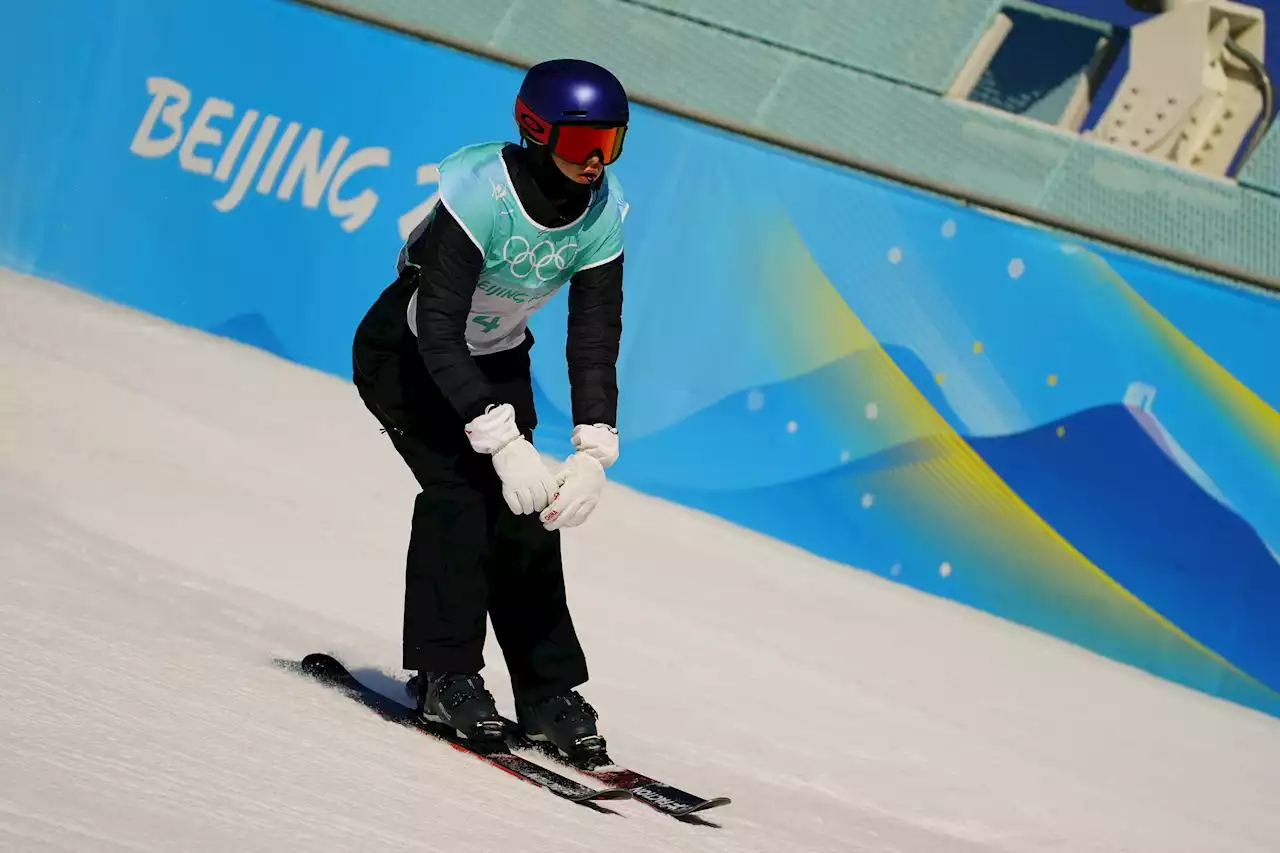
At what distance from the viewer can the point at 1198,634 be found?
24.2 ft

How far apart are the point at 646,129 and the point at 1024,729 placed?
4101 mm

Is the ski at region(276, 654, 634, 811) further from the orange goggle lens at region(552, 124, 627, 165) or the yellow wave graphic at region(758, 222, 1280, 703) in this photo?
the yellow wave graphic at region(758, 222, 1280, 703)

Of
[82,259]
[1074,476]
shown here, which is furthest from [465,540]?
[82,259]

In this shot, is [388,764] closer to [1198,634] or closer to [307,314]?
[1198,634]

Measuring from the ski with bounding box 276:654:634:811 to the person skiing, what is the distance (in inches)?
1.3

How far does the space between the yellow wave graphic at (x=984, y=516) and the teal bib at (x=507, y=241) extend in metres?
4.19

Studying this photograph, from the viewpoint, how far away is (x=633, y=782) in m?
3.51

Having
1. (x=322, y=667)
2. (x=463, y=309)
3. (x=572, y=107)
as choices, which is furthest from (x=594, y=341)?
(x=322, y=667)

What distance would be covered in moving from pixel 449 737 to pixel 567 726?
28 cm

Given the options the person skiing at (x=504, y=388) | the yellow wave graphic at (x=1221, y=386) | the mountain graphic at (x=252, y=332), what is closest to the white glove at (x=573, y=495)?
the person skiing at (x=504, y=388)

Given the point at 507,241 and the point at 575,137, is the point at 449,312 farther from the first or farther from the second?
the point at 575,137

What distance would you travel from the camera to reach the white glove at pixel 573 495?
3.47m

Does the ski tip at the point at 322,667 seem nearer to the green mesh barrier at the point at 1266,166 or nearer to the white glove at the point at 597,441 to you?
the white glove at the point at 597,441

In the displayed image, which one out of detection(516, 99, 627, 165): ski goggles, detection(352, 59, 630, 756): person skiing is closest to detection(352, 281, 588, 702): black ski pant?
detection(352, 59, 630, 756): person skiing
